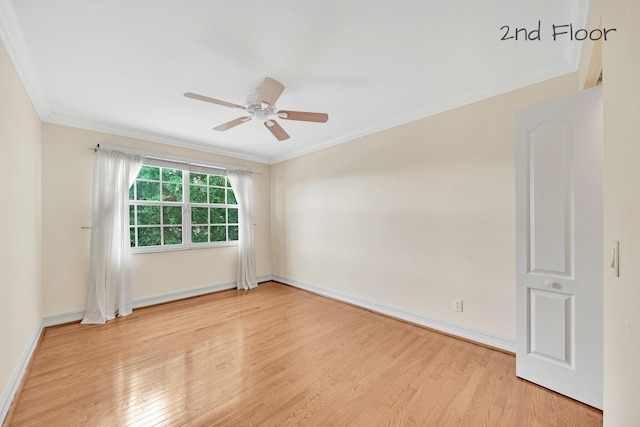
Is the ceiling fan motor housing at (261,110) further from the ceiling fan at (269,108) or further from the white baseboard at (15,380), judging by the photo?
the white baseboard at (15,380)

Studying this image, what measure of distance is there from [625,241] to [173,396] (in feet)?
8.34

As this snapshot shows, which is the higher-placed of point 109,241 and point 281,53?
point 281,53

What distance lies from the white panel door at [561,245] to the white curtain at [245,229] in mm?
3825

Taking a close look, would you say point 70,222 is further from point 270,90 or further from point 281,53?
point 281,53

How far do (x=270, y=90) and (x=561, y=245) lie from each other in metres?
2.40

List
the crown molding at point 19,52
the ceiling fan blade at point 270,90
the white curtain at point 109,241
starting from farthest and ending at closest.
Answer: the white curtain at point 109,241 < the ceiling fan blade at point 270,90 < the crown molding at point 19,52

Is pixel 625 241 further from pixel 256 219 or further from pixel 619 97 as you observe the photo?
pixel 256 219

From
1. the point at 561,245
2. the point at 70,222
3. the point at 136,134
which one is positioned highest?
the point at 136,134

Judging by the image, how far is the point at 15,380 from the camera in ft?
6.01

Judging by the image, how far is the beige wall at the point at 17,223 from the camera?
1675 millimetres

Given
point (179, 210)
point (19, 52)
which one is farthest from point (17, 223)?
point (179, 210)

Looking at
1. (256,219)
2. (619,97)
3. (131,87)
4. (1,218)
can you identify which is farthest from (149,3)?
(256,219)

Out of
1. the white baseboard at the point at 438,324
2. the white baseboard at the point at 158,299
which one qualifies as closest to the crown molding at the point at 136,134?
the white baseboard at the point at 158,299

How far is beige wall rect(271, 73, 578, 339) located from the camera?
2.35 metres
